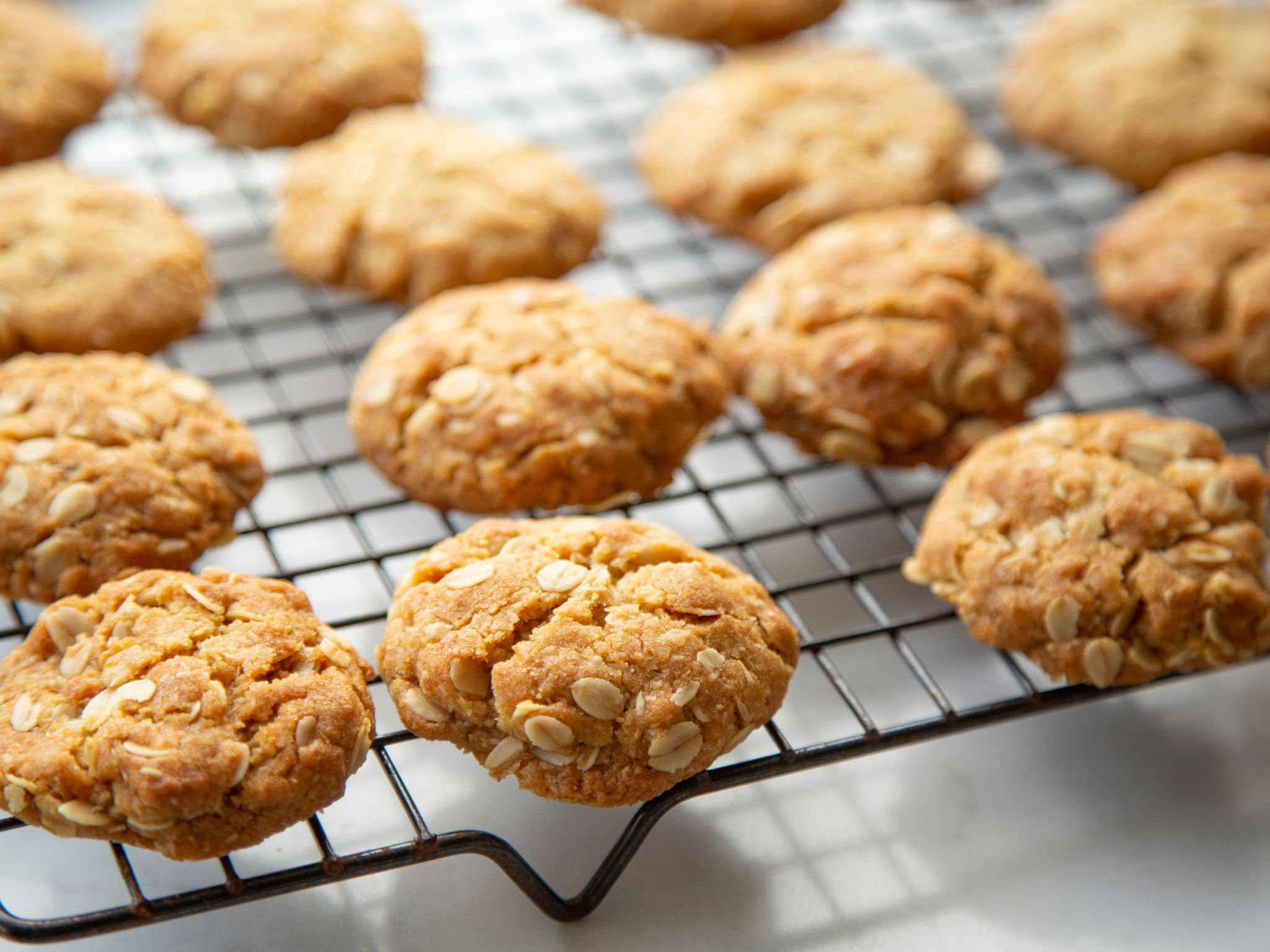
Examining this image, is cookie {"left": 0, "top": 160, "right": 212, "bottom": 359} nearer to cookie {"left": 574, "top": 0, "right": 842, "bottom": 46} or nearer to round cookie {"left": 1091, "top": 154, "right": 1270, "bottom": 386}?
cookie {"left": 574, "top": 0, "right": 842, "bottom": 46}

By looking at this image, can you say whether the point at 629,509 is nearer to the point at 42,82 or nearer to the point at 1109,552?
the point at 1109,552

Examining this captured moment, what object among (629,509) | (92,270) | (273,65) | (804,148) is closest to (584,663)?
(629,509)

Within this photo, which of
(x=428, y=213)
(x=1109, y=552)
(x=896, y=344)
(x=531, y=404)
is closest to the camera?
(x=1109, y=552)

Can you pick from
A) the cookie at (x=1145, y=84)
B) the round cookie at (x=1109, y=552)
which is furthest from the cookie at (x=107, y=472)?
the cookie at (x=1145, y=84)

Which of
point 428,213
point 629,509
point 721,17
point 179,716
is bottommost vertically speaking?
point 629,509

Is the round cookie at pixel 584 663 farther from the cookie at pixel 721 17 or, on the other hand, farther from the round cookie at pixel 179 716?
the cookie at pixel 721 17

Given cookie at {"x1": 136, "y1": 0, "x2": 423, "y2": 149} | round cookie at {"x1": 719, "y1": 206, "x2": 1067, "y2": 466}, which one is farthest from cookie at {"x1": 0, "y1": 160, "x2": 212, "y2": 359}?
round cookie at {"x1": 719, "y1": 206, "x2": 1067, "y2": 466}
